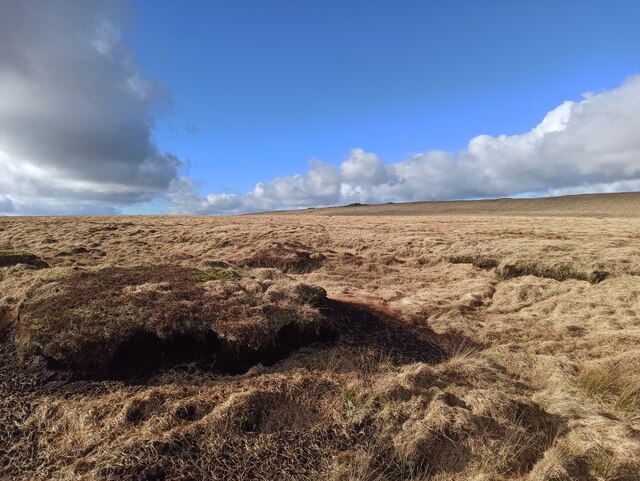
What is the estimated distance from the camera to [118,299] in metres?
8.29

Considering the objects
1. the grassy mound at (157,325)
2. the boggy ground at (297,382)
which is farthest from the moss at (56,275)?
the grassy mound at (157,325)

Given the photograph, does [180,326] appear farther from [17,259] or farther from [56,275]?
[17,259]

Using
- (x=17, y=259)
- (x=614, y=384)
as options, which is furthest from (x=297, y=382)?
(x=17, y=259)

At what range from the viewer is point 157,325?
7539 mm

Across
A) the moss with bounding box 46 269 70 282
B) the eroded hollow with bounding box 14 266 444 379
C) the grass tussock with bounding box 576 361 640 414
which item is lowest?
the grass tussock with bounding box 576 361 640 414

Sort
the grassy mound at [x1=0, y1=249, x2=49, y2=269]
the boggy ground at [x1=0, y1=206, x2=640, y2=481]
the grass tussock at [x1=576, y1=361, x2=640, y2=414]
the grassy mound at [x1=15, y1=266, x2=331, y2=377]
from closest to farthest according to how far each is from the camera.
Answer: the boggy ground at [x1=0, y1=206, x2=640, y2=481] < the grass tussock at [x1=576, y1=361, x2=640, y2=414] < the grassy mound at [x1=15, y1=266, x2=331, y2=377] < the grassy mound at [x1=0, y1=249, x2=49, y2=269]

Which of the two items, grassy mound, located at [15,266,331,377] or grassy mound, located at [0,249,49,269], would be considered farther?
grassy mound, located at [0,249,49,269]

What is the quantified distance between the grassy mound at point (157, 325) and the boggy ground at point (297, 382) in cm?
3

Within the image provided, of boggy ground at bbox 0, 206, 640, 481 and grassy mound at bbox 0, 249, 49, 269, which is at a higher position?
grassy mound at bbox 0, 249, 49, 269

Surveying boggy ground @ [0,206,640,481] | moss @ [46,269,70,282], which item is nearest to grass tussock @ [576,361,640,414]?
boggy ground @ [0,206,640,481]

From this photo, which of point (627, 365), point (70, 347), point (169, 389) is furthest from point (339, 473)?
point (627, 365)

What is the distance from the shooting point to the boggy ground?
5289mm

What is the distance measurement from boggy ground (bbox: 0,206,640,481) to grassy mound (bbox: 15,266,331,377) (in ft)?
0.11

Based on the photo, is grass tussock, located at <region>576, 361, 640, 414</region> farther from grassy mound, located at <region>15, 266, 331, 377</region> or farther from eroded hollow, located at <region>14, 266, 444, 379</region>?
grassy mound, located at <region>15, 266, 331, 377</region>
